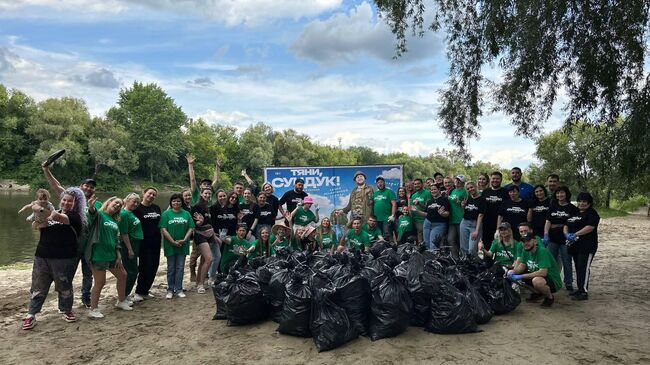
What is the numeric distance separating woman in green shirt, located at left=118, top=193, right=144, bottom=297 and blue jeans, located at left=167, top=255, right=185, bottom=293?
45 cm

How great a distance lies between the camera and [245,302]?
516 cm

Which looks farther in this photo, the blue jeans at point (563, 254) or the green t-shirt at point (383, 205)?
the green t-shirt at point (383, 205)

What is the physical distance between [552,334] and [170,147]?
Result: 59.7 meters

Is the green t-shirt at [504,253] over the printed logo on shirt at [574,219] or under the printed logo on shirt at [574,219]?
under

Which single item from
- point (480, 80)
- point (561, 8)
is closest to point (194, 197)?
point (480, 80)

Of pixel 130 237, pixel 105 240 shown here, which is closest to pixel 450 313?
pixel 105 240

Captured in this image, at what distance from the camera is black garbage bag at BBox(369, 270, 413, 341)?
4.59 m

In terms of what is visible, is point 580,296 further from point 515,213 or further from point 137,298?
point 137,298

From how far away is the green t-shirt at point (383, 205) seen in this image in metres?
8.38

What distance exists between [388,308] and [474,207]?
320 cm

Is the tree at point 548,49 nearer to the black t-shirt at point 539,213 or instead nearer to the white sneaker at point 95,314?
the black t-shirt at point 539,213

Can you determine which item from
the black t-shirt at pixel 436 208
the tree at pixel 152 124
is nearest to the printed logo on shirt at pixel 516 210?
the black t-shirt at pixel 436 208

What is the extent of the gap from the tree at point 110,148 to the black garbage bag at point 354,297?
49.4 metres

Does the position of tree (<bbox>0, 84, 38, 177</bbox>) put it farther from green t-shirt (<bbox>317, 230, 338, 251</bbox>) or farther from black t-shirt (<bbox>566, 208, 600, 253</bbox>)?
black t-shirt (<bbox>566, 208, 600, 253</bbox>)
